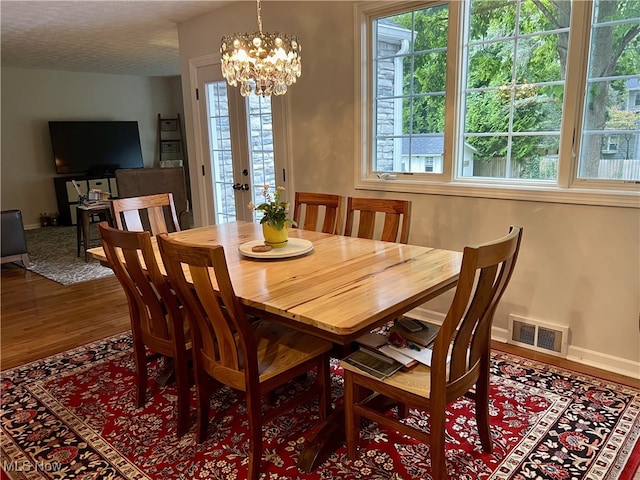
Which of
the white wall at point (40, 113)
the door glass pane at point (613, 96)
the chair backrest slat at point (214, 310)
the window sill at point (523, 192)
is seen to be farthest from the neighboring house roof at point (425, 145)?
the white wall at point (40, 113)

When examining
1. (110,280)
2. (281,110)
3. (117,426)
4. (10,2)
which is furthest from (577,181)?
(10,2)

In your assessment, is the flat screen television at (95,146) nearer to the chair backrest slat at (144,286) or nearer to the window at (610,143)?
the chair backrest slat at (144,286)

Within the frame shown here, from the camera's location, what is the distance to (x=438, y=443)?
5.19 feet

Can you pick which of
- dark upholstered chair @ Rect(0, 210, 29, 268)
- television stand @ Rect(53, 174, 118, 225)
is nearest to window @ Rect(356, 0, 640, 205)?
dark upholstered chair @ Rect(0, 210, 29, 268)

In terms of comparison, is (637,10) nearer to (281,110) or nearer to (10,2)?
(281,110)

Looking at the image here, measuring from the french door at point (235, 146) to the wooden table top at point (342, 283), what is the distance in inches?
67.3

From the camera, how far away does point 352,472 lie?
5.97 feet

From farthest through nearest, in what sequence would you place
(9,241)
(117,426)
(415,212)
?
(9,241) → (415,212) → (117,426)

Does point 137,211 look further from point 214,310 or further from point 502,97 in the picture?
point 502,97

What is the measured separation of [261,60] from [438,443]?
1.84 metres

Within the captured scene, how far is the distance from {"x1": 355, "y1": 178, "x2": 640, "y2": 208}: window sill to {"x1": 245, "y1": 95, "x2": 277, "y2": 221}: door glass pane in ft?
3.71

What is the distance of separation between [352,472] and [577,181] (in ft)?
6.41

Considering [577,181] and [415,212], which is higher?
[577,181]

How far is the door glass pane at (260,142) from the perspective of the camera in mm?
4082
